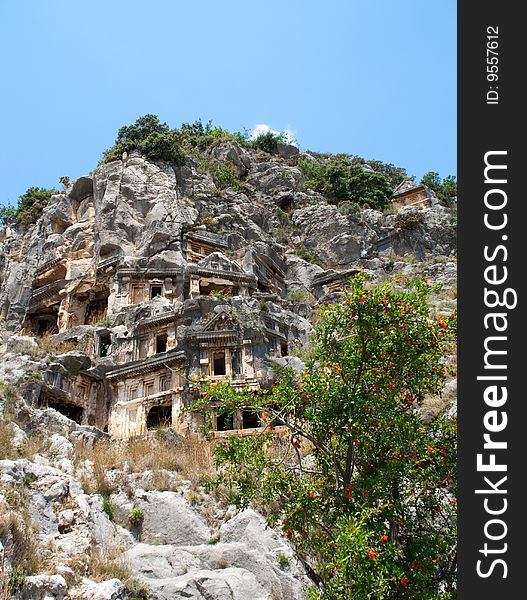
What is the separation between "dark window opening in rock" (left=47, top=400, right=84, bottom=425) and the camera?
99.9ft

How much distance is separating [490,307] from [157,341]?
29.1 meters

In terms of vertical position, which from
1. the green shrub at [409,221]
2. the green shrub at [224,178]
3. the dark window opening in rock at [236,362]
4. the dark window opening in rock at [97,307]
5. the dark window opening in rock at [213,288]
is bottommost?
the dark window opening in rock at [236,362]

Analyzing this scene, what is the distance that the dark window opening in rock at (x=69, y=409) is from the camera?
30438 millimetres

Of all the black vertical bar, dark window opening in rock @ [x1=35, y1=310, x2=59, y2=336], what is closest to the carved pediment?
dark window opening in rock @ [x1=35, y1=310, x2=59, y2=336]

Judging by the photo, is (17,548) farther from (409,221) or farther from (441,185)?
(441,185)

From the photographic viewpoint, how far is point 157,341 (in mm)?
35375

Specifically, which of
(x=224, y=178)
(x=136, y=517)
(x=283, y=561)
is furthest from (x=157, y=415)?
(x=224, y=178)

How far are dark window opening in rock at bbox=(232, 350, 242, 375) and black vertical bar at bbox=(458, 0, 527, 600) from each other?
23.8 meters

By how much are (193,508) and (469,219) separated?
33.6 feet

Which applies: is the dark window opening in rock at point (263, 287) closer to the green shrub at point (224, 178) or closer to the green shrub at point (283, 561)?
the green shrub at point (224, 178)

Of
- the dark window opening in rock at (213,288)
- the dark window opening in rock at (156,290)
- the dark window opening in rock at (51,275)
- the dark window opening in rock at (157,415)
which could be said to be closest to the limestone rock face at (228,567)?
the dark window opening in rock at (157,415)

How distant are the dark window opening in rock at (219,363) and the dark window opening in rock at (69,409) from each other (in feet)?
23.8

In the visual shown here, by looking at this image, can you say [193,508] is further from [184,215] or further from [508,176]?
[184,215]

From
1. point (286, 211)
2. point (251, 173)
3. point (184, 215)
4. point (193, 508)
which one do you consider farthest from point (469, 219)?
point (251, 173)
